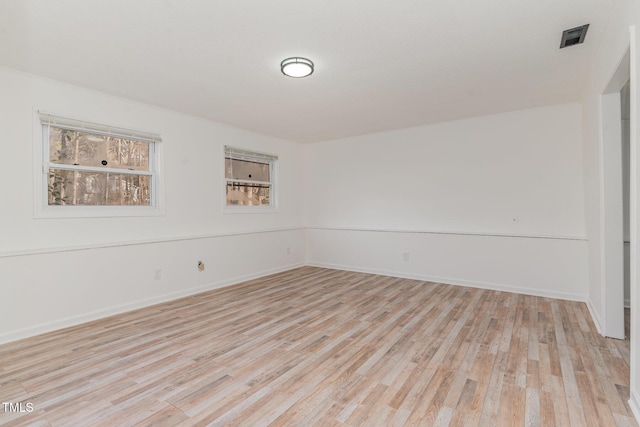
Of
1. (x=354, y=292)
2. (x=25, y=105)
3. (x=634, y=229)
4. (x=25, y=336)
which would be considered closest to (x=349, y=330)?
(x=354, y=292)

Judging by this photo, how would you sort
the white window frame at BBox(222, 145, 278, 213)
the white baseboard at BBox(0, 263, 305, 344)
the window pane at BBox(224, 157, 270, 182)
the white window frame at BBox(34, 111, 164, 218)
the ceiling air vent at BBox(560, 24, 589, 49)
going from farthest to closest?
the window pane at BBox(224, 157, 270, 182) < the white window frame at BBox(222, 145, 278, 213) < the white window frame at BBox(34, 111, 164, 218) < the white baseboard at BBox(0, 263, 305, 344) < the ceiling air vent at BBox(560, 24, 589, 49)

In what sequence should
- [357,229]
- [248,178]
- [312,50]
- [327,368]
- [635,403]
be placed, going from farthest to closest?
[357,229]
[248,178]
[312,50]
[327,368]
[635,403]

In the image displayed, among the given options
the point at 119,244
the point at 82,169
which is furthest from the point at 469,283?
the point at 82,169

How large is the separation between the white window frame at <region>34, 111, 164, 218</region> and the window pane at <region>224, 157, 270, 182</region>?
1.13 m

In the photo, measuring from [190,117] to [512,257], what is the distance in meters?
4.78

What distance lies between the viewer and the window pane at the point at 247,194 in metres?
4.96

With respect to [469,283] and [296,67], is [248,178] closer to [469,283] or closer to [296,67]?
[296,67]

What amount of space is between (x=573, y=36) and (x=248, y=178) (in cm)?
437

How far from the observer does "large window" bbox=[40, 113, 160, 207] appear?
123 inches

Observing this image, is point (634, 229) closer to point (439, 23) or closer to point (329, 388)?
point (439, 23)

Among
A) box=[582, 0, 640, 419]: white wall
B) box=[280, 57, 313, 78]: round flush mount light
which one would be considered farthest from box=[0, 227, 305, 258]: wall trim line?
box=[582, 0, 640, 419]: white wall

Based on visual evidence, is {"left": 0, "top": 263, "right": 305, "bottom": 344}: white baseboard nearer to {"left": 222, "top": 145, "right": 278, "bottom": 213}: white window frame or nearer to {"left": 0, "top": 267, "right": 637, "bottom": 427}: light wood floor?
{"left": 0, "top": 267, "right": 637, "bottom": 427}: light wood floor

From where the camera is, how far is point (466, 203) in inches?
180

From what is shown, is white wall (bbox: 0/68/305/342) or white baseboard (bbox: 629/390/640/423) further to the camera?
white wall (bbox: 0/68/305/342)
